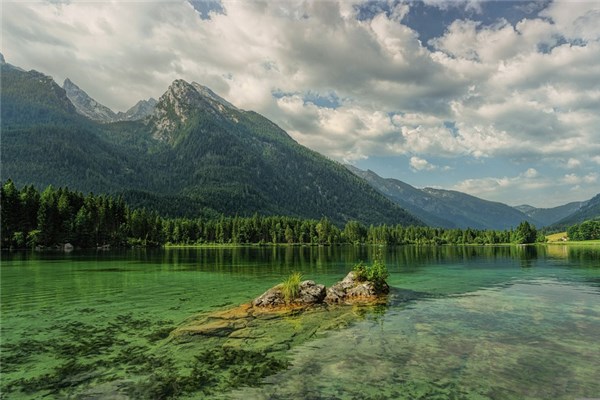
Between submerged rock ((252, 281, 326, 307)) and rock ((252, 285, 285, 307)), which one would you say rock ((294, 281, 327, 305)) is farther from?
rock ((252, 285, 285, 307))

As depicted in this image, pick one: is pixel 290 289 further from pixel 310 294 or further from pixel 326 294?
pixel 326 294

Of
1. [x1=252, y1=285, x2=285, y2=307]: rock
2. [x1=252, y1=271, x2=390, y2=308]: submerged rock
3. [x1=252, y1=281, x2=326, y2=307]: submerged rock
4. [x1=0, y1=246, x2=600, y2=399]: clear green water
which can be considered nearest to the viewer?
[x1=0, y1=246, x2=600, y2=399]: clear green water

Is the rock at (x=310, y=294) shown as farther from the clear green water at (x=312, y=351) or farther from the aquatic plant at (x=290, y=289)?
the clear green water at (x=312, y=351)

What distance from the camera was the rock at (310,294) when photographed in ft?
116

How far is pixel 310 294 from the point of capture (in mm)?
36375

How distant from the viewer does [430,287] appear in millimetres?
50312

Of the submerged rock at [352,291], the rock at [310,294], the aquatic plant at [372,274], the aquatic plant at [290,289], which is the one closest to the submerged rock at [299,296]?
the rock at [310,294]

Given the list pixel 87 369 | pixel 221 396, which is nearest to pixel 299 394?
pixel 221 396

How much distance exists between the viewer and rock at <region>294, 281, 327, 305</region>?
116 ft

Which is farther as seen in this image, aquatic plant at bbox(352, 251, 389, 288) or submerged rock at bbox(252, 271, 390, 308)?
aquatic plant at bbox(352, 251, 389, 288)

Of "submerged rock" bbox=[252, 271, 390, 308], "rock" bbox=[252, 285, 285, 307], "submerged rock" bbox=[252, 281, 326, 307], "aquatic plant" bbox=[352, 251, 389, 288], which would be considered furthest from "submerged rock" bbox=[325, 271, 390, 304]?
"rock" bbox=[252, 285, 285, 307]

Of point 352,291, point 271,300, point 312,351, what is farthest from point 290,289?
point 312,351

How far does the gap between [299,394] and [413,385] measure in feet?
16.3

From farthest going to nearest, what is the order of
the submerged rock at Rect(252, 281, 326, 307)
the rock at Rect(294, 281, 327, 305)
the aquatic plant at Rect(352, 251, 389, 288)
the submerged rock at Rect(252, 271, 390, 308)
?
the aquatic plant at Rect(352, 251, 389, 288), the rock at Rect(294, 281, 327, 305), the submerged rock at Rect(252, 271, 390, 308), the submerged rock at Rect(252, 281, 326, 307)
